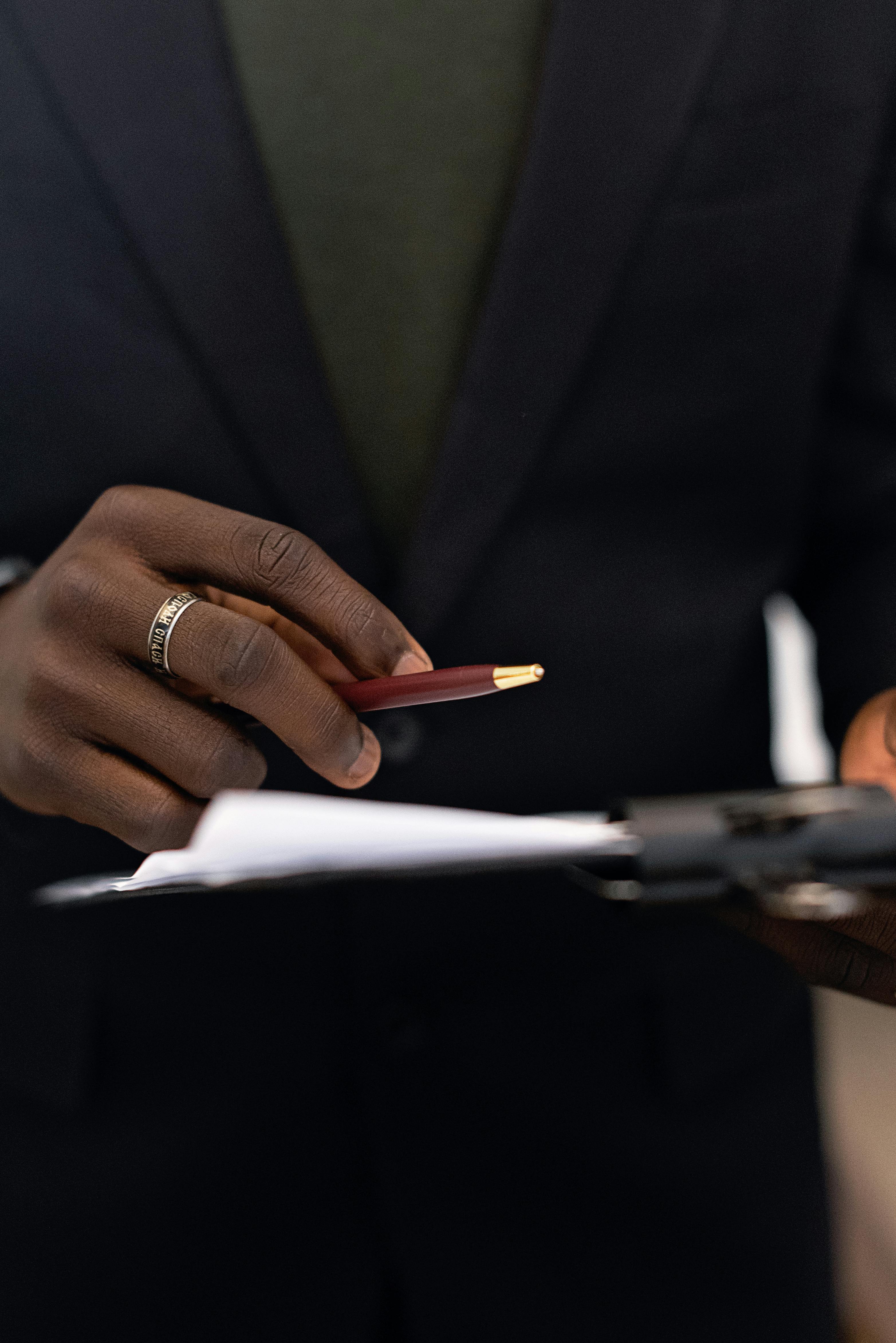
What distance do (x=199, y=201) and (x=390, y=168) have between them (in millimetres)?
107

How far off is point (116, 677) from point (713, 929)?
0.40 meters

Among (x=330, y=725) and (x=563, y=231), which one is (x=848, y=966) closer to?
(x=330, y=725)

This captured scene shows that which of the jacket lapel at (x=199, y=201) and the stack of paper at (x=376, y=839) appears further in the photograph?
the jacket lapel at (x=199, y=201)

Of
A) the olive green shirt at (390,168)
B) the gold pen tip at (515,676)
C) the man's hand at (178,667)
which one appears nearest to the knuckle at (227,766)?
the man's hand at (178,667)

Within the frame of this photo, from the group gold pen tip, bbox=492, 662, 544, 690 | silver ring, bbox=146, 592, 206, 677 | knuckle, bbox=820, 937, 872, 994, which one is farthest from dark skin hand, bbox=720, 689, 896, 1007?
silver ring, bbox=146, 592, 206, 677

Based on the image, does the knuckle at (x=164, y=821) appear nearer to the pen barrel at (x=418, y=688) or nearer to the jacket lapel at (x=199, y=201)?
the pen barrel at (x=418, y=688)

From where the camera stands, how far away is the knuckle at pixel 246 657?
0.30 meters

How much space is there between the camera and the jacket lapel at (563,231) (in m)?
0.39

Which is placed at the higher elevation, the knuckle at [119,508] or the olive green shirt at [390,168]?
the olive green shirt at [390,168]

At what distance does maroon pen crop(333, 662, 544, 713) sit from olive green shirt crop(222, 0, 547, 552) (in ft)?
0.66

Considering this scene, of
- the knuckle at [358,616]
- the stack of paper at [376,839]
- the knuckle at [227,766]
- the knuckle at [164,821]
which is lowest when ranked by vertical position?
the stack of paper at [376,839]

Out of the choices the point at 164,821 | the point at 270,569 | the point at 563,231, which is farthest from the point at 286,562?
the point at 563,231

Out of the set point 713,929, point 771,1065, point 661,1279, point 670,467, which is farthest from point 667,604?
point 661,1279

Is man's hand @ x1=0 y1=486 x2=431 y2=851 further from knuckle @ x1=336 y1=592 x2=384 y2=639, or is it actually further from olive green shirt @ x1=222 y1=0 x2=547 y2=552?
olive green shirt @ x1=222 y1=0 x2=547 y2=552
